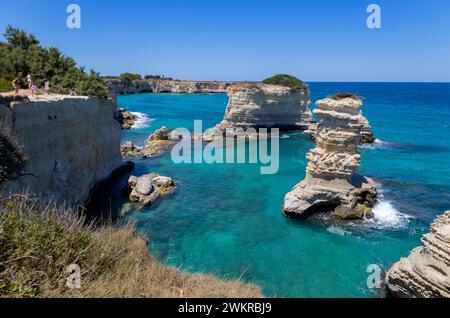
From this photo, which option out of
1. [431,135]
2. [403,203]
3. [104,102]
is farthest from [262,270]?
[431,135]

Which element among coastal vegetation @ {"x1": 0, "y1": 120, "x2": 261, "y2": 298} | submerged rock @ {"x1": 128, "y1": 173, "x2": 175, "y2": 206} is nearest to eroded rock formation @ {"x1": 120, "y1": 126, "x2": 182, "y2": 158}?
submerged rock @ {"x1": 128, "y1": 173, "x2": 175, "y2": 206}

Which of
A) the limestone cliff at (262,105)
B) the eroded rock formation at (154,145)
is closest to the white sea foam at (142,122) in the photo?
the eroded rock formation at (154,145)

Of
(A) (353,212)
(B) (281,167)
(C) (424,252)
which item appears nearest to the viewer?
(C) (424,252)

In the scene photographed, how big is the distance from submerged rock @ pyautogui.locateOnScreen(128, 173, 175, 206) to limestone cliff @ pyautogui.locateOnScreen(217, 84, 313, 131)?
22211 mm

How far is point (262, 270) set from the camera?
1380 cm

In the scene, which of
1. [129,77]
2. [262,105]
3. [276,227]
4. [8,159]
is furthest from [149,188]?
[129,77]

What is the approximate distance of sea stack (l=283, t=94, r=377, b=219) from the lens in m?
18.5

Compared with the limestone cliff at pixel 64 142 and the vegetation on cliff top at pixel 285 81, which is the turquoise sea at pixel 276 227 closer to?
the limestone cliff at pixel 64 142

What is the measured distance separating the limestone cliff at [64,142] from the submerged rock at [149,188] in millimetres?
2596

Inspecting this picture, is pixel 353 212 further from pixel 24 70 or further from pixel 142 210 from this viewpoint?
pixel 24 70

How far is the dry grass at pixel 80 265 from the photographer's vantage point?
540 cm

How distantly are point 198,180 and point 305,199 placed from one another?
32.8 ft

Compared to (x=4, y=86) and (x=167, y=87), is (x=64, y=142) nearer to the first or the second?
(x=4, y=86)

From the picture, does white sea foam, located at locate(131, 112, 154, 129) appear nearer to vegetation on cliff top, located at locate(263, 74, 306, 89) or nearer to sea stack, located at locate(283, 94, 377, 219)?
vegetation on cliff top, located at locate(263, 74, 306, 89)
